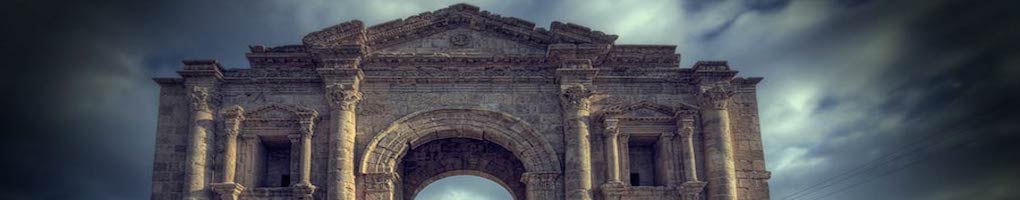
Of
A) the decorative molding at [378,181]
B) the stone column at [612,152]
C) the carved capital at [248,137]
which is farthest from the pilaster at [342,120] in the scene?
the stone column at [612,152]

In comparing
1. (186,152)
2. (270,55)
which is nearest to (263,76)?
(270,55)

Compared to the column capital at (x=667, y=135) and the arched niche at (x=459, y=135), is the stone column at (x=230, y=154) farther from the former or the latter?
the column capital at (x=667, y=135)

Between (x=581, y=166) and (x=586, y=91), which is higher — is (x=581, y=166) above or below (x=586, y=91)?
below

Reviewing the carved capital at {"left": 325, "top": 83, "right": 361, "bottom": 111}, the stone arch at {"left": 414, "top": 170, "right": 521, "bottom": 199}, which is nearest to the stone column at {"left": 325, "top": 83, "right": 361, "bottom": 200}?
the carved capital at {"left": 325, "top": 83, "right": 361, "bottom": 111}

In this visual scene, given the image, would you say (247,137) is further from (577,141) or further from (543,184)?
(577,141)

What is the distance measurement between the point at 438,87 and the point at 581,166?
11.3 feet

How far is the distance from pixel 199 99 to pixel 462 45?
5.43 meters

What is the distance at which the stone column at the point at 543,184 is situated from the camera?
1883 cm

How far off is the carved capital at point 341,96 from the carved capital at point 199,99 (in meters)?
2.39

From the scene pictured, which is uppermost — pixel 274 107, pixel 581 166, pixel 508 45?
pixel 508 45

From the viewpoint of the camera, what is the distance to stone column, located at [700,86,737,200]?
18672 mm

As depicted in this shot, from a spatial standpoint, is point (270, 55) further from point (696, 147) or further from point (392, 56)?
point (696, 147)

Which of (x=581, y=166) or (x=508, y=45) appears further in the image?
(x=508, y=45)

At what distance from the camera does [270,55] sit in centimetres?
1978
